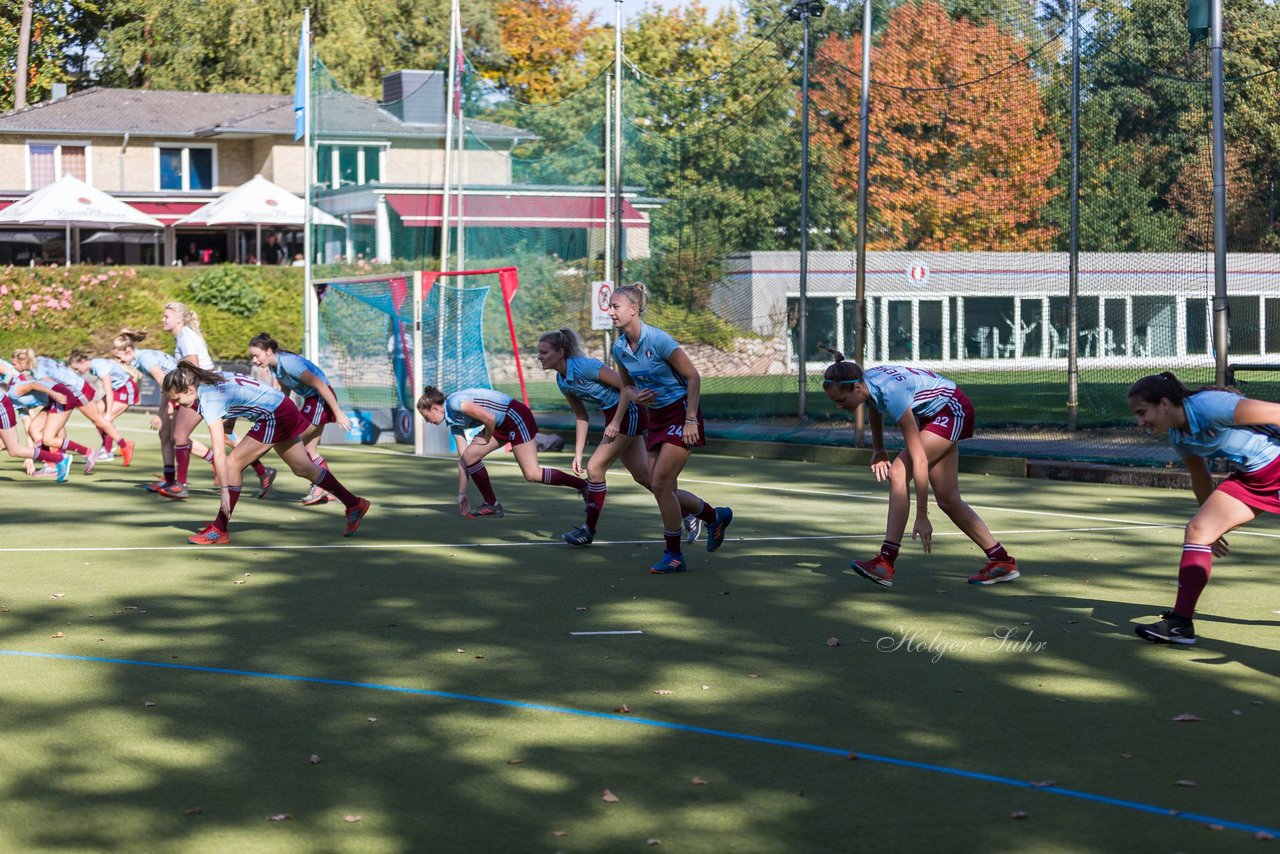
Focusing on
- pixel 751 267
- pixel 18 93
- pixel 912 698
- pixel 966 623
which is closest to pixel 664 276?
pixel 751 267

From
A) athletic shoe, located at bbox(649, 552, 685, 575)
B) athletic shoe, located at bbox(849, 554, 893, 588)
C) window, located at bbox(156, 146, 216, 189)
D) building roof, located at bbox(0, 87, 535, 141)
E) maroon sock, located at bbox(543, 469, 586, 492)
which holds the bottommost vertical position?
athletic shoe, located at bbox(649, 552, 685, 575)

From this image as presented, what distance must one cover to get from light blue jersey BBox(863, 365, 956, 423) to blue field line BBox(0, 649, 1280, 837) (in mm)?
3137

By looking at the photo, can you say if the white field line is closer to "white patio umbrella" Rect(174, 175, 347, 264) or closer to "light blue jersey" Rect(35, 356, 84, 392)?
"light blue jersey" Rect(35, 356, 84, 392)

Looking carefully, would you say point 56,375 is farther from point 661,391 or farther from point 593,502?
point 661,391

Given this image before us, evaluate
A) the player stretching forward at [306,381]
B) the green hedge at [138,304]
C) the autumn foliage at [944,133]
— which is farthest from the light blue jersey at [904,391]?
the green hedge at [138,304]

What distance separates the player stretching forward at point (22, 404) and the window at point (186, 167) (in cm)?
3502

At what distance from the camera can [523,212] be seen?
24641 mm

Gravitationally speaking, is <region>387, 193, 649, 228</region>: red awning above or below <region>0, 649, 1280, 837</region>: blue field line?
above

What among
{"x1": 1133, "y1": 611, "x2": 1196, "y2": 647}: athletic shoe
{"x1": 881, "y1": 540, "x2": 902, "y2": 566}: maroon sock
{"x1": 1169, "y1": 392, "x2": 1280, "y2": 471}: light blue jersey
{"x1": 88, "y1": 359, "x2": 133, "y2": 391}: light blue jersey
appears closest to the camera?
{"x1": 1169, "y1": 392, "x2": 1280, "y2": 471}: light blue jersey

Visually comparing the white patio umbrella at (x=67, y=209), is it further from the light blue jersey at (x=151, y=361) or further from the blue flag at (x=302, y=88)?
the light blue jersey at (x=151, y=361)

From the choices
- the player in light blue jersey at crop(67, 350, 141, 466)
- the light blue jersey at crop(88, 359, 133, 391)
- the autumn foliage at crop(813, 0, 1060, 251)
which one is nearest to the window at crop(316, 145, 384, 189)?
the player in light blue jersey at crop(67, 350, 141, 466)

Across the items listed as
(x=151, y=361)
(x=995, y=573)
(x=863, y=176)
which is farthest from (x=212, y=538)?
(x=863, y=176)

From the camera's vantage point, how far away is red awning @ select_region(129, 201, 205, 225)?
47.9m

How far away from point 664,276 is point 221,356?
18.1 m
